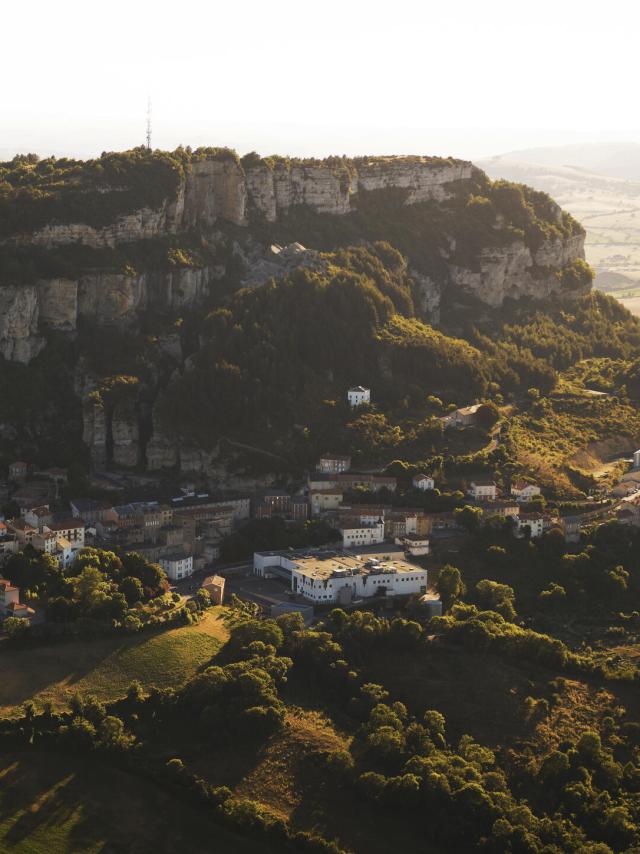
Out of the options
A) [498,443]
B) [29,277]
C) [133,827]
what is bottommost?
[133,827]

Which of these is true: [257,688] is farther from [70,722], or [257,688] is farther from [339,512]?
[339,512]

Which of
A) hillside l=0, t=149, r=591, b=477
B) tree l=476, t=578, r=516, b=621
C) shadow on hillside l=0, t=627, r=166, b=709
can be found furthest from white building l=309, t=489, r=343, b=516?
shadow on hillside l=0, t=627, r=166, b=709

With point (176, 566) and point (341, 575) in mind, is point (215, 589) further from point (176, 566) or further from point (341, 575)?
point (341, 575)

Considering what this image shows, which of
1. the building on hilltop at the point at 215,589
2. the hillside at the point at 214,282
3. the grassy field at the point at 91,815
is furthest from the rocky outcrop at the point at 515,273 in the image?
the grassy field at the point at 91,815

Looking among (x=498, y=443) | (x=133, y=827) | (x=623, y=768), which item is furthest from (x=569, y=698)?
(x=498, y=443)

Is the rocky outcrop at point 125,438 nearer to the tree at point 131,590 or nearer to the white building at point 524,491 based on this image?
the tree at point 131,590
